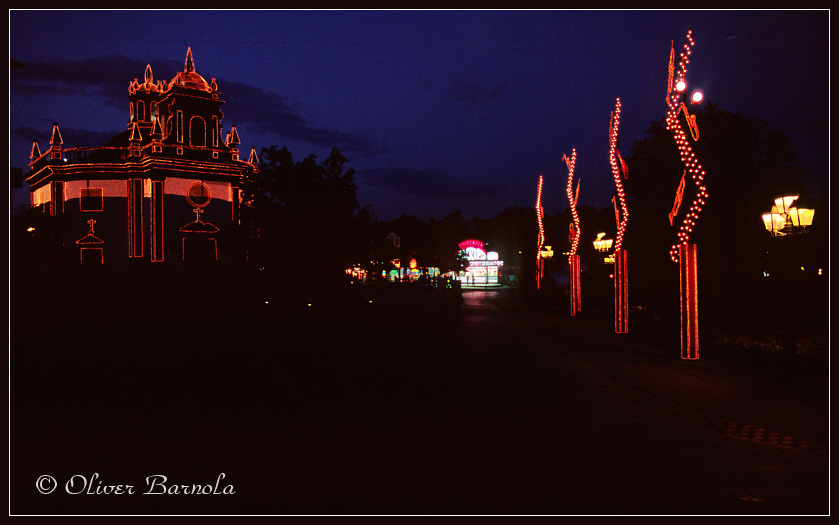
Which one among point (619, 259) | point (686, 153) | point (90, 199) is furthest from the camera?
point (90, 199)

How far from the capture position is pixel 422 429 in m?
7.30

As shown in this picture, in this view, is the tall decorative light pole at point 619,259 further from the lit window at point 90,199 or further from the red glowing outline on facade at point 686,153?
the lit window at point 90,199

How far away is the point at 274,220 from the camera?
27.6 metres

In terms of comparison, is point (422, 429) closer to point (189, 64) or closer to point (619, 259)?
point (619, 259)

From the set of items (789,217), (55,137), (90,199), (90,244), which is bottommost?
(789,217)

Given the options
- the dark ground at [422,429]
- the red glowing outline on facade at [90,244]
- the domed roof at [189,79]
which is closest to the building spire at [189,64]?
the domed roof at [189,79]

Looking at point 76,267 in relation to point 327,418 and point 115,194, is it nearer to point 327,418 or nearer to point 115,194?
point 115,194

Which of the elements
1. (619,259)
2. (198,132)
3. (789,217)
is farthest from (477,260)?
(789,217)

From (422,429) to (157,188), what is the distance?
140 feet

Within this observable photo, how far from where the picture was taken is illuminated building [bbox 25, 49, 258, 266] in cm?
4481

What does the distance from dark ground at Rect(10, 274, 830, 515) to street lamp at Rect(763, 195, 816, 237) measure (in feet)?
11.4

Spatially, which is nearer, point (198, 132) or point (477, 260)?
point (198, 132)

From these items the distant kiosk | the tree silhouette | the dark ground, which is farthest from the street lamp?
the distant kiosk

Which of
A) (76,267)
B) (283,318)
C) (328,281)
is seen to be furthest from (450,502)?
(76,267)
